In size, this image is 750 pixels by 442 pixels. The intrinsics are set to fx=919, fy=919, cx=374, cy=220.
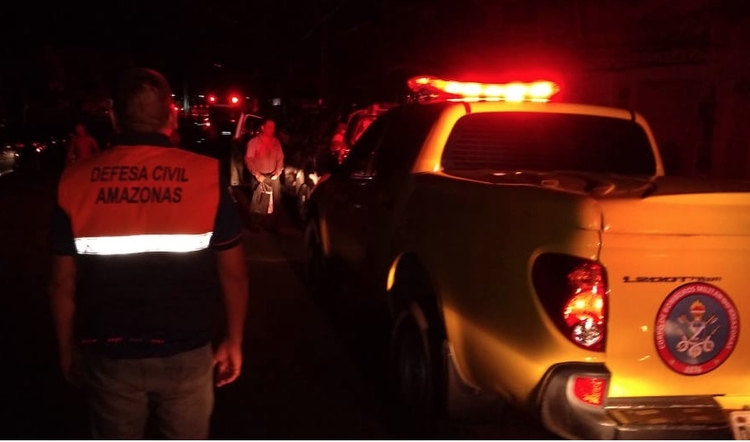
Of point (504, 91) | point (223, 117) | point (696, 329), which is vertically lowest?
point (223, 117)

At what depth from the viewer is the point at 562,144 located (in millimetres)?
6254

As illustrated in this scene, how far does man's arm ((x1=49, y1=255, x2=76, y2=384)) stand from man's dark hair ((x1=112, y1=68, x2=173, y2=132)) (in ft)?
1.68

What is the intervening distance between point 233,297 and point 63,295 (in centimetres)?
59

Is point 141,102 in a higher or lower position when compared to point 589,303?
higher

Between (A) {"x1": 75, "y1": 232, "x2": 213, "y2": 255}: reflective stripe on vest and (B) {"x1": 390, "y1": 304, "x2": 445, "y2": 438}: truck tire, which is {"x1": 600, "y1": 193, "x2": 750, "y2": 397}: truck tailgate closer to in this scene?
(B) {"x1": 390, "y1": 304, "x2": 445, "y2": 438}: truck tire

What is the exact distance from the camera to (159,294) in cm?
313

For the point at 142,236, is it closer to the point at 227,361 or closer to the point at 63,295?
the point at 63,295

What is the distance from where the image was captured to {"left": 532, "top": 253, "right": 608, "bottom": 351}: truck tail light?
3.68 m

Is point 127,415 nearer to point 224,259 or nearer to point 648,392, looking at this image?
point 224,259

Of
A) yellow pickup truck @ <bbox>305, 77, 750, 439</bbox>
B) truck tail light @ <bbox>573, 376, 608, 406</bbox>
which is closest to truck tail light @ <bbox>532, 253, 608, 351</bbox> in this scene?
yellow pickup truck @ <bbox>305, 77, 750, 439</bbox>

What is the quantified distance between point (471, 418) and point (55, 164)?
22.4 metres

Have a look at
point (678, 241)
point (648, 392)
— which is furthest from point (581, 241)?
point (648, 392)

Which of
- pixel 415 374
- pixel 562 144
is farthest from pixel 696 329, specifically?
pixel 562 144

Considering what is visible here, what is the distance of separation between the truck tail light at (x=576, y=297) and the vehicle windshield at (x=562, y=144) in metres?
2.39
